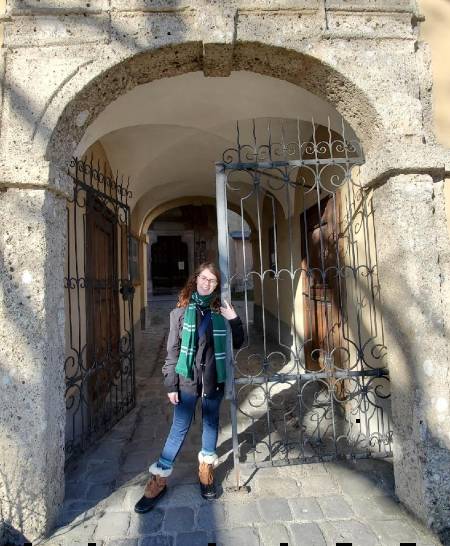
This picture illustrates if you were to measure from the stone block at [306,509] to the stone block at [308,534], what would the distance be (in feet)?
0.20

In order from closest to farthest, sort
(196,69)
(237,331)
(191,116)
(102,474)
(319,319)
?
(237,331), (196,69), (102,474), (191,116), (319,319)

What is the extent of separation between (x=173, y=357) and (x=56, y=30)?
226cm

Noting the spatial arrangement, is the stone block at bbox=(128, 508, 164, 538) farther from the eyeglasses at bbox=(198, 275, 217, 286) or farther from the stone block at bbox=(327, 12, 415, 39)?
the stone block at bbox=(327, 12, 415, 39)

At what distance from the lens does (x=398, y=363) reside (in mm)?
2232

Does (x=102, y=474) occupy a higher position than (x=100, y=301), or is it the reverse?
(x=100, y=301)

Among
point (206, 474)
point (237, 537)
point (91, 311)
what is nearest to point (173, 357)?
point (206, 474)

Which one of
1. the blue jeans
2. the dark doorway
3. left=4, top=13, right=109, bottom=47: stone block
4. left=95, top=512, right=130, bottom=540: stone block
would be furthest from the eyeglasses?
the dark doorway

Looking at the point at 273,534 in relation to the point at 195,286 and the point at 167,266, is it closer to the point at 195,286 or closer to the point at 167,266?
the point at 195,286

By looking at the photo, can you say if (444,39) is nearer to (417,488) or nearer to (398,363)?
(398,363)

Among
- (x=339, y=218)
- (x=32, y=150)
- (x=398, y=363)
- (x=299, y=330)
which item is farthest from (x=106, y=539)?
(x=299, y=330)

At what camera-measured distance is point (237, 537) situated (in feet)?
6.44

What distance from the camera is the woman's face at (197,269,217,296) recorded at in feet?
7.51

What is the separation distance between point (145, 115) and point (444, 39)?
257cm

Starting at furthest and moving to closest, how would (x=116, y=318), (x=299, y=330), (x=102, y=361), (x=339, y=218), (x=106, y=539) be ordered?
(x=299, y=330), (x=116, y=318), (x=339, y=218), (x=102, y=361), (x=106, y=539)
